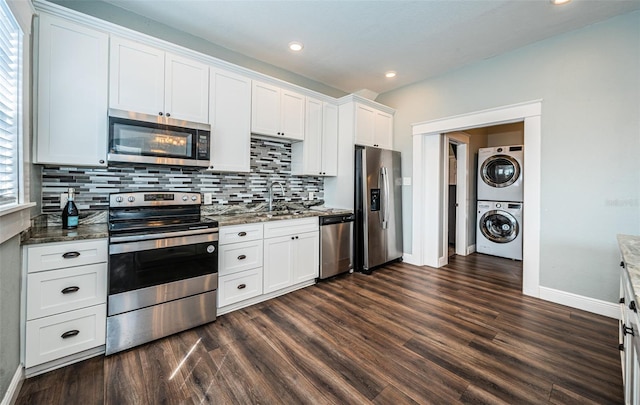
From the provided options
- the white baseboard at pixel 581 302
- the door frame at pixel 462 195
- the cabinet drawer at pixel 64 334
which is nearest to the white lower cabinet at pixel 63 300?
the cabinet drawer at pixel 64 334

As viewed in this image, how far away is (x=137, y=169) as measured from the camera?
2.43 meters

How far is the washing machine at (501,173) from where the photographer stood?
4.32 m

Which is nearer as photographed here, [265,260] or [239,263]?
[239,263]

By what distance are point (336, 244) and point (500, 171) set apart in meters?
3.29

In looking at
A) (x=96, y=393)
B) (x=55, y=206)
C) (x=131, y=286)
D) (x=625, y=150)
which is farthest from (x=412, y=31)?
(x=96, y=393)

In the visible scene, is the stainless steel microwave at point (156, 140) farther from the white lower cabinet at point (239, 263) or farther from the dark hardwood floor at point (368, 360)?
the dark hardwood floor at point (368, 360)

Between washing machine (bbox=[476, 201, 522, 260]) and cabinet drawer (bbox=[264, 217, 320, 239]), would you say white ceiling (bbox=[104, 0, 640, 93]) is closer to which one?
cabinet drawer (bbox=[264, 217, 320, 239])

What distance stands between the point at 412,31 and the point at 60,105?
3093mm

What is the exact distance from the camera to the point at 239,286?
2.52 meters

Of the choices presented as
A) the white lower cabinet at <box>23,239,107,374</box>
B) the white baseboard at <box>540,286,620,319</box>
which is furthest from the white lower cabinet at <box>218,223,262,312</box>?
the white baseboard at <box>540,286,620,319</box>

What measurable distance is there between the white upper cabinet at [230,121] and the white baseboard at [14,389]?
1845 millimetres

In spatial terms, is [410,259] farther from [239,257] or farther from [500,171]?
[239,257]

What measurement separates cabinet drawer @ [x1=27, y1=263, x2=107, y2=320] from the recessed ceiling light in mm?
2716

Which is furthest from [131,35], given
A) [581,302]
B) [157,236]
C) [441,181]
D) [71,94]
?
[581,302]
